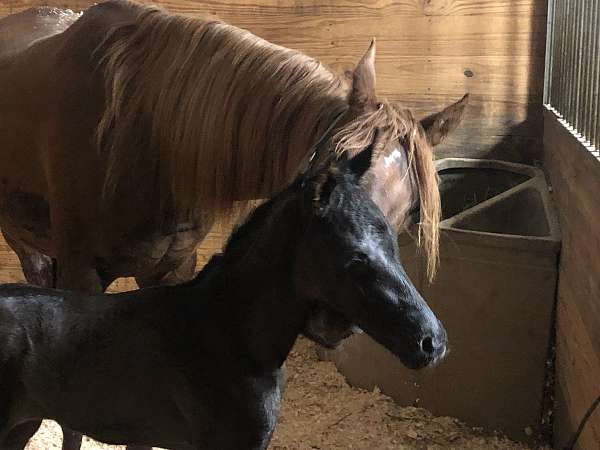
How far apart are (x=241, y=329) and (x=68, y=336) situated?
248 mm

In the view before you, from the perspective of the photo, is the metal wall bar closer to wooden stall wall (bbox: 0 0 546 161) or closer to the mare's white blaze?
wooden stall wall (bbox: 0 0 546 161)

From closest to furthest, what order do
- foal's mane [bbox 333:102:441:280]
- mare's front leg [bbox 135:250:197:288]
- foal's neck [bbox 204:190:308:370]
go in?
foal's neck [bbox 204:190:308:370] → foal's mane [bbox 333:102:441:280] → mare's front leg [bbox 135:250:197:288]

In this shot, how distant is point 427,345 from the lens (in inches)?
31.4

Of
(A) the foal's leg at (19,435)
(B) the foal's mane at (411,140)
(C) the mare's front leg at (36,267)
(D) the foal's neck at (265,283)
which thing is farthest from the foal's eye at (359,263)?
(C) the mare's front leg at (36,267)

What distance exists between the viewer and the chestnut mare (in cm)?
117

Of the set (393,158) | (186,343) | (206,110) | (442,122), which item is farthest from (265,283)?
(206,110)

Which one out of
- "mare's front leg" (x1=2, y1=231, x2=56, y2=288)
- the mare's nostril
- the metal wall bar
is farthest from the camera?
"mare's front leg" (x1=2, y1=231, x2=56, y2=288)

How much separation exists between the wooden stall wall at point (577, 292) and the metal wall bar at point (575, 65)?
0.06m

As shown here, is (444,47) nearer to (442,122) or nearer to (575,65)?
(575,65)

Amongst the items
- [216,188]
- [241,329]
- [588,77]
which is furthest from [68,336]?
A: [588,77]

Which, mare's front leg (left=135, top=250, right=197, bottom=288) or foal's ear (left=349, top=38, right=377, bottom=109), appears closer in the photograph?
foal's ear (left=349, top=38, right=377, bottom=109)

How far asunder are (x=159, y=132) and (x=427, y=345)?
82 centimetres

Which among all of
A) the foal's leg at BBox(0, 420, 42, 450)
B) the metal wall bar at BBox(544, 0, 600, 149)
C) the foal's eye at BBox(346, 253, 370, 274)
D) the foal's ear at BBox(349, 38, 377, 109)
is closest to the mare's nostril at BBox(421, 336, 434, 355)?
the foal's eye at BBox(346, 253, 370, 274)

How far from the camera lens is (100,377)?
3.18 ft
